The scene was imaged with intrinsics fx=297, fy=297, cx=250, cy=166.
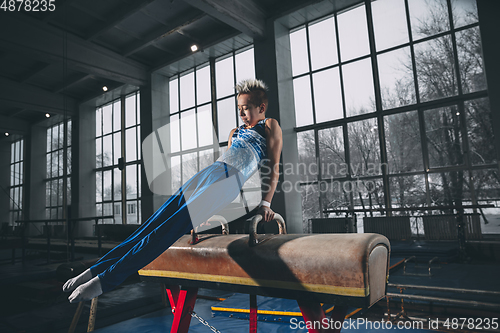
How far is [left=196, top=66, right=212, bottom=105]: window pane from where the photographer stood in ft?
30.1

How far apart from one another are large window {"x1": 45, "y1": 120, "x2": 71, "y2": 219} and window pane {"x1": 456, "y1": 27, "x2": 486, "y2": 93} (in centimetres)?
1313

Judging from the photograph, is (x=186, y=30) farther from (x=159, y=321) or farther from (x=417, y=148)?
Answer: (x=159, y=321)

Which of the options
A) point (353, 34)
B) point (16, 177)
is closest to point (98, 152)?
point (16, 177)

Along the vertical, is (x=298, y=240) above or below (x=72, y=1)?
below

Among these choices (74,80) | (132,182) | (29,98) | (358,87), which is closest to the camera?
(358,87)

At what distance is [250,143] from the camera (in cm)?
182

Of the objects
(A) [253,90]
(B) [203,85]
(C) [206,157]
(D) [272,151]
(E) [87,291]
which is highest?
(B) [203,85]

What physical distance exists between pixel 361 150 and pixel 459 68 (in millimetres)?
2368

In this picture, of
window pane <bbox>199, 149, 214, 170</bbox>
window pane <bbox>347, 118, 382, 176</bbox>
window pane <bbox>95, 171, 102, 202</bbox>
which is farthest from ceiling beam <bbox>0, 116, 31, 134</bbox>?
window pane <bbox>347, 118, 382, 176</bbox>

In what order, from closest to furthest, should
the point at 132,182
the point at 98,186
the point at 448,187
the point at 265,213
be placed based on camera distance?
the point at 265,213, the point at 448,187, the point at 132,182, the point at 98,186

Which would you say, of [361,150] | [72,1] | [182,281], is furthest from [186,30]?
[182,281]

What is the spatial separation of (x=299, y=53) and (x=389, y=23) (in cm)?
211

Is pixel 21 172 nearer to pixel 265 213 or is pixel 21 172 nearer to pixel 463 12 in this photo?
pixel 265 213

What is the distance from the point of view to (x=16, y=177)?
471 inches
